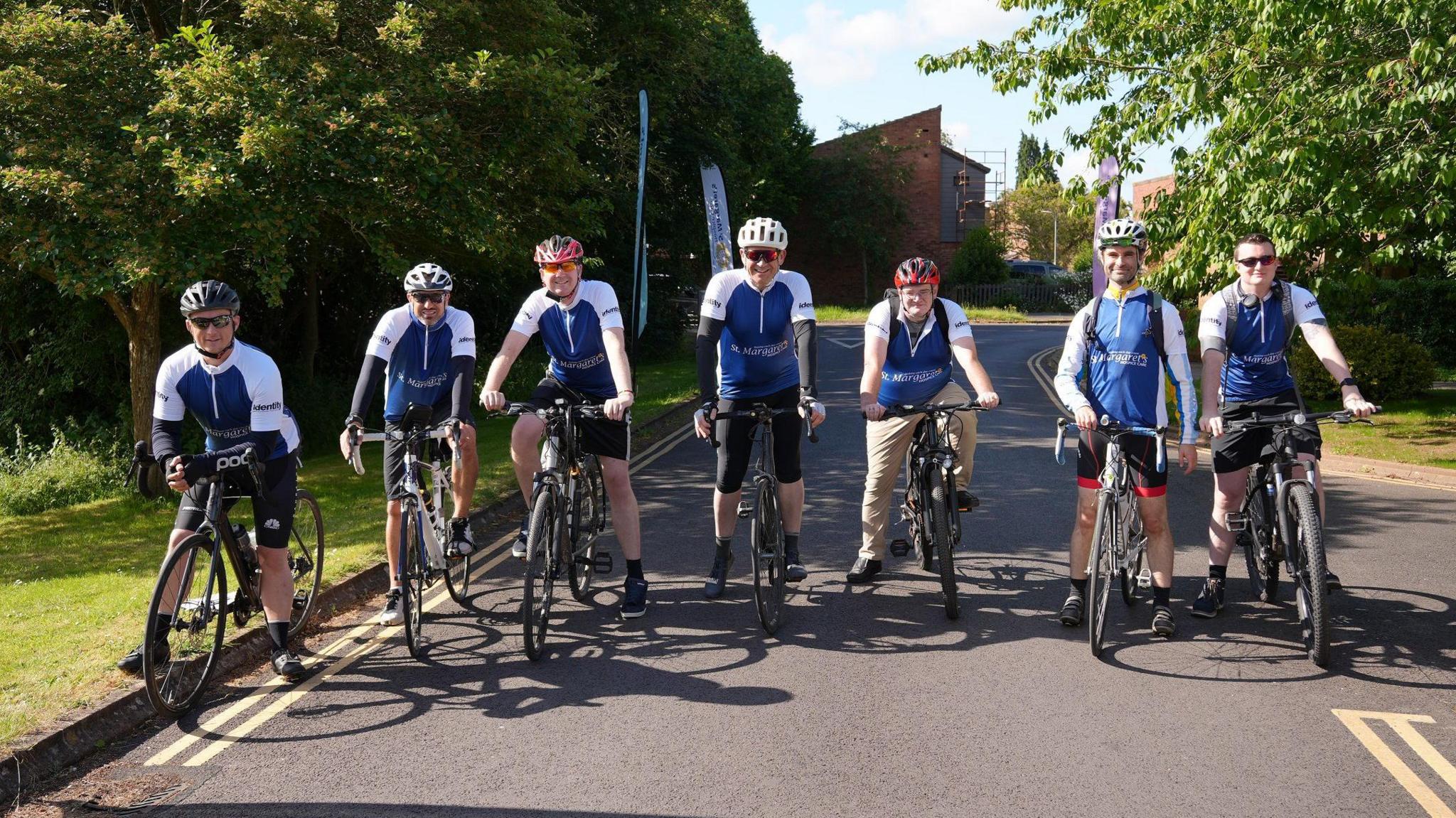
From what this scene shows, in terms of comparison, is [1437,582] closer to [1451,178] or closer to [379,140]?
[1451,178]

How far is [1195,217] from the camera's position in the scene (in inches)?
522

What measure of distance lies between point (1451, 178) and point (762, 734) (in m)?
8.60

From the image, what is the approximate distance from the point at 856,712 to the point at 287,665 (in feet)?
9.32

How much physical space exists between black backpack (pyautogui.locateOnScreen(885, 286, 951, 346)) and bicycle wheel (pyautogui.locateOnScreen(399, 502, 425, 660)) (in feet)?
9.90

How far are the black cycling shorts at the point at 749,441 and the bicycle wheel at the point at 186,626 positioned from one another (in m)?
2.79

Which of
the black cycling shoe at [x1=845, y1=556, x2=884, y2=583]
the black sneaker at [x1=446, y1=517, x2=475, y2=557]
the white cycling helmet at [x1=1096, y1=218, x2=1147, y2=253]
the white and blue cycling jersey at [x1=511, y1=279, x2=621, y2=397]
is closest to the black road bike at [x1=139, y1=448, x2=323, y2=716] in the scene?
the black sneaker at [x1=446, y1=517, x2=475, y2=557]

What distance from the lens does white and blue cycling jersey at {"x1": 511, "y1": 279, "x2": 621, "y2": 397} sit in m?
6.94

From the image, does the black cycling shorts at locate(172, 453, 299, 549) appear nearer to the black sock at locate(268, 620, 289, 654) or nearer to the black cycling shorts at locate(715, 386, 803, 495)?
the black sock at locate(268, 620, 289, 654)

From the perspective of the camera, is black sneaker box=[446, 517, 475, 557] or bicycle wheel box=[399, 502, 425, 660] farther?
black sneaker box=[446, 517, 475, 557]

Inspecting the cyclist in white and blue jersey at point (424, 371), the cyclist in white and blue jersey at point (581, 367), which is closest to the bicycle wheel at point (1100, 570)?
the cyclist in white and blue jersey at point (581, 367)

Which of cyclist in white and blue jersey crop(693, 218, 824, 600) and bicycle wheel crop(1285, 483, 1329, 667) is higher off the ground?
cyclist in white and blue jersey crop(693, 218, 824, 600)

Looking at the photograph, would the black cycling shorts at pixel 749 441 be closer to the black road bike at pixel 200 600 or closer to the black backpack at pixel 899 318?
the black backpack at pixel 899 318

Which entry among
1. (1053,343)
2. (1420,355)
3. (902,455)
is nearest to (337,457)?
(902,455)

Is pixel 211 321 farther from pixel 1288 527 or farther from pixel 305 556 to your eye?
pixel 1288 527
